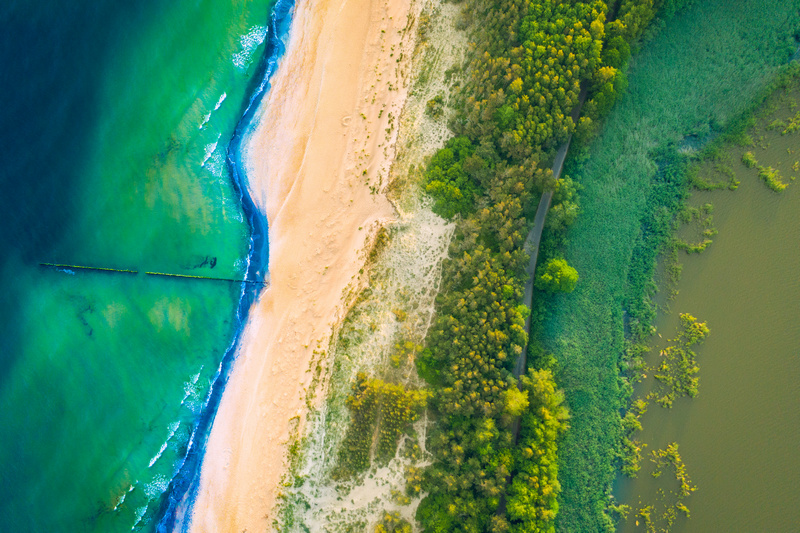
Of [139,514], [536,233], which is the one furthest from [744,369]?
[139,514]

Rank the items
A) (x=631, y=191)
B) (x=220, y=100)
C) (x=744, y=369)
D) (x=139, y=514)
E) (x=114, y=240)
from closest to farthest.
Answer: (x=744, y=369) < (x=139, y=514) < (x=114, y=240) < (x=631, y=191) < (x=220, y=100)

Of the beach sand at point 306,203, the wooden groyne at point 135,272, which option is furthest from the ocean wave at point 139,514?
the wooden groyne at point 135,272

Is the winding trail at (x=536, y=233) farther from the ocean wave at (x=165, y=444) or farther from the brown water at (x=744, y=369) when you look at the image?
the ocean wave at (x=165, y=444)

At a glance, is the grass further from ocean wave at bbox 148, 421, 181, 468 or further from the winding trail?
ocean wave at bbox 148, 421, 181, 468

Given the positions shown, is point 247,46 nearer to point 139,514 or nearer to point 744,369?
point 139,514

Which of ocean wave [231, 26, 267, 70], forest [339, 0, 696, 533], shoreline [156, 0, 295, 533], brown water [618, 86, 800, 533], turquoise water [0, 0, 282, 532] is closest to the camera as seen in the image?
forest [339, 0, 696, 533]

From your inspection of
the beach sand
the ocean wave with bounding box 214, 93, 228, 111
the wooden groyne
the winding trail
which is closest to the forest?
the winding trail
